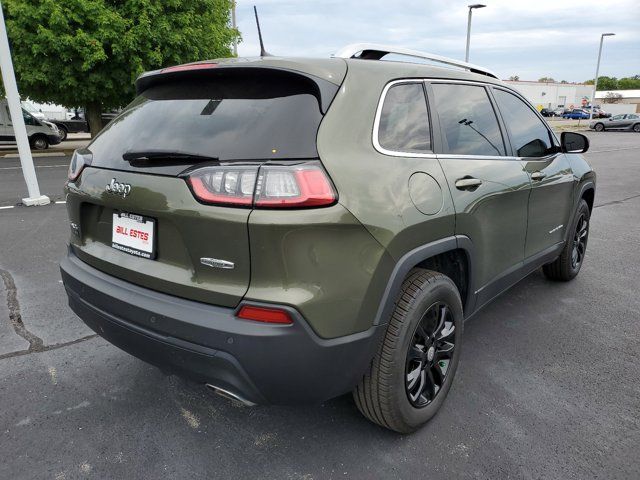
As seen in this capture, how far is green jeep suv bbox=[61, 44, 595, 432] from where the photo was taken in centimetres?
180

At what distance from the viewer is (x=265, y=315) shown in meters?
1.80

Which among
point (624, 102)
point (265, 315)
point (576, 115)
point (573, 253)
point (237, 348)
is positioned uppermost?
point (265, 315)

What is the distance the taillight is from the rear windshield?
7 cm

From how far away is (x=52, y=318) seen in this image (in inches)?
144

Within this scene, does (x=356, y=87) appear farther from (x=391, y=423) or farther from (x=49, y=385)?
(x=49, y=385)

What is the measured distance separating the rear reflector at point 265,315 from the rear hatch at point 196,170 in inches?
2.1

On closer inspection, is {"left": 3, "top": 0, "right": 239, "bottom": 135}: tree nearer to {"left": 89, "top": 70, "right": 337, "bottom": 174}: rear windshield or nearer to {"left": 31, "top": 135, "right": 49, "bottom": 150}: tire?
{"left": 31, "top": 135, "right": 49, "bottom": 150}: tire

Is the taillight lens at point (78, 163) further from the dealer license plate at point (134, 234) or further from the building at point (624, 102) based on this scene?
the building at point (624, 102)

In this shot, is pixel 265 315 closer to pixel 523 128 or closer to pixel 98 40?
pixel 523 128

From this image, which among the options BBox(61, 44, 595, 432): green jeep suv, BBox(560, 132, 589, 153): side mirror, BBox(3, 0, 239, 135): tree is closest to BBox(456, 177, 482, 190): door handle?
BBox(61, 44, 595, 432): green jeep suv

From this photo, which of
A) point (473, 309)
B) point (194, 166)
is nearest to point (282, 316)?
point (194, 166)

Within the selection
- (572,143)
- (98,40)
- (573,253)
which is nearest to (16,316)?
(572,143)

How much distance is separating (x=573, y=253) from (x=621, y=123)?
4000 cm

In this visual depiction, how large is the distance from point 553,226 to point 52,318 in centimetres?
392
